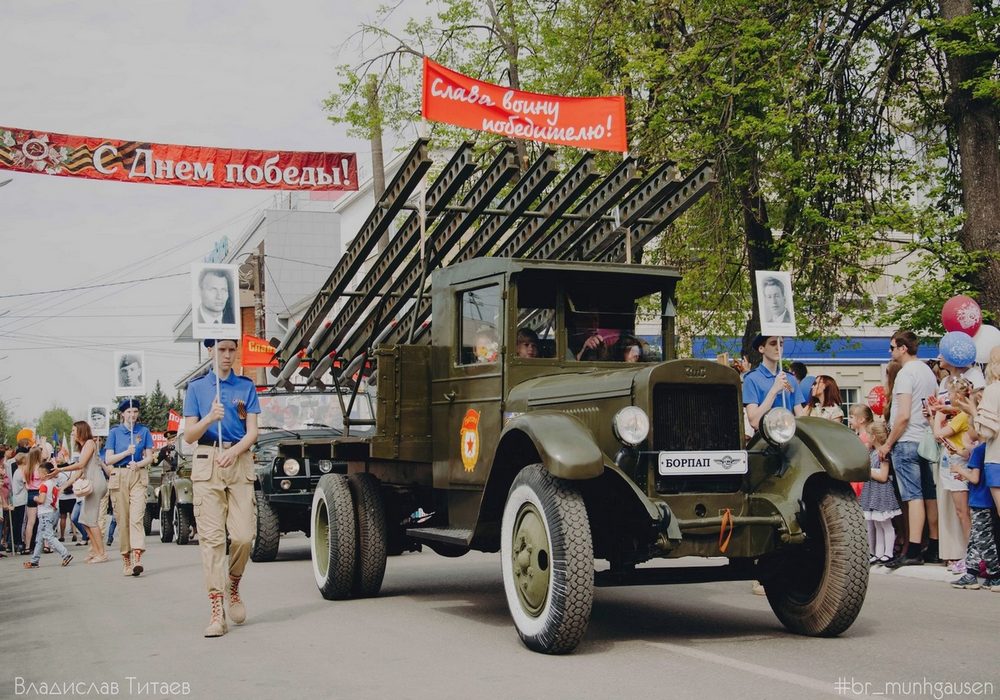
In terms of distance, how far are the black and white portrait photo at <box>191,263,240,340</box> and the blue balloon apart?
647 cm

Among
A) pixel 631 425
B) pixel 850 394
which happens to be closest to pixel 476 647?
pixel 631 425

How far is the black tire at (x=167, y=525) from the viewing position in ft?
63.3

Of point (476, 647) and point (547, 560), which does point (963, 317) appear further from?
point (476, 647)

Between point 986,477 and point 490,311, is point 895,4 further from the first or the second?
point 490,311

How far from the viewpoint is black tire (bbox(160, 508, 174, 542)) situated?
19.3m

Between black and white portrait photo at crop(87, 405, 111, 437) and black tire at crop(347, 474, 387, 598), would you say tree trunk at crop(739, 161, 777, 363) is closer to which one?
black tire at crop(347, 474, 387, 598)

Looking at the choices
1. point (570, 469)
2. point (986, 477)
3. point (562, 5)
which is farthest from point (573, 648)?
point (562, 5)

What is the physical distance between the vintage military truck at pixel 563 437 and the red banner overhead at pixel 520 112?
161 cm

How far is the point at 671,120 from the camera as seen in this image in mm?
19094

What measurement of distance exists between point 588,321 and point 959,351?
173 inches

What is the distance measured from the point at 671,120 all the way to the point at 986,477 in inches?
426

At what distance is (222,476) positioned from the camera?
26.8ft

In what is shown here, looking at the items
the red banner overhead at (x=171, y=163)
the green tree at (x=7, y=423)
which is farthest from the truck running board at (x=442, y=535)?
the green tree at (x=7, y=423)

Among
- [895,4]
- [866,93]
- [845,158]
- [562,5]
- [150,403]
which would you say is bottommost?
[150,403]
